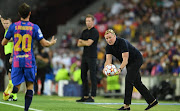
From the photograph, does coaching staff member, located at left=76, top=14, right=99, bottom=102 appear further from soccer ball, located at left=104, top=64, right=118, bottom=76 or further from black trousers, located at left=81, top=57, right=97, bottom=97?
soccer ball, located at left=104, top=64, right=118, bottom=76

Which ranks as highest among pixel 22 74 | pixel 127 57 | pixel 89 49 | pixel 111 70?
pixel 89 49

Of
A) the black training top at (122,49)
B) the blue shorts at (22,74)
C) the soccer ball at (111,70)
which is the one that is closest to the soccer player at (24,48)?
the blue shorts at (22,74)

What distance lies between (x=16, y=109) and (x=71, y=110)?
114 cm

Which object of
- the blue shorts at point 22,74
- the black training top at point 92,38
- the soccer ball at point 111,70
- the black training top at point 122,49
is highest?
the black training top at point 92,38

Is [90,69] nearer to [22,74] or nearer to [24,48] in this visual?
[22,74]

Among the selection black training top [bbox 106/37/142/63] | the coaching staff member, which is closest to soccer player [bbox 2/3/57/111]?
black training top [bbox 106/37/142/63]

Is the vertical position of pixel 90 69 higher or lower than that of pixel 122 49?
lower

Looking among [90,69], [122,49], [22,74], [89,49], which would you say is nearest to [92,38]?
[89,49]

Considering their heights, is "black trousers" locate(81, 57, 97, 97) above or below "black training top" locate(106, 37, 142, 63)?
below

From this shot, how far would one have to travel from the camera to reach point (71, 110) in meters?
9.12

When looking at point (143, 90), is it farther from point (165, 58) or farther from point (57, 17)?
point (57, 17)

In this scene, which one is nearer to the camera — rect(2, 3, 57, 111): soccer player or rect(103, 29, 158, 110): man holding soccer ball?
rect(2, 3, 57, 111): soccer player

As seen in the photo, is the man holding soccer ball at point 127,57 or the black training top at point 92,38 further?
the black training top at point 92,38

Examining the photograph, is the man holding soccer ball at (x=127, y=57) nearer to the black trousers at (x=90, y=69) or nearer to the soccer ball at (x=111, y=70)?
the soccer ball at (x=111, y=70)
